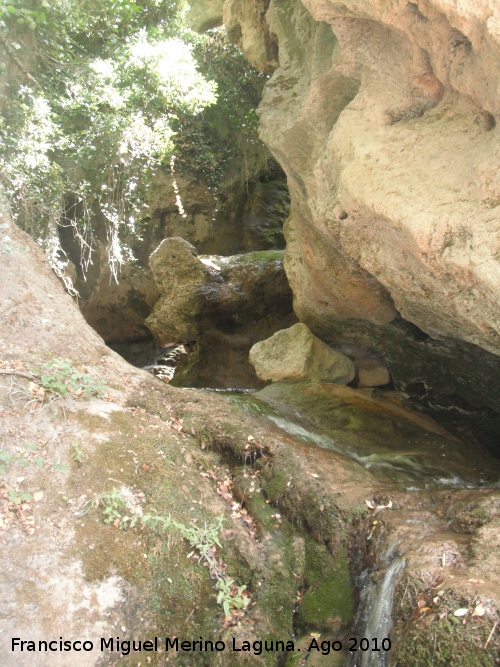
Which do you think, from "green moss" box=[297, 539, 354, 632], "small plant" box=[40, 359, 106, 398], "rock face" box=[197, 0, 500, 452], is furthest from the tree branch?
"green moss" box=[297, 539, 354, 632]

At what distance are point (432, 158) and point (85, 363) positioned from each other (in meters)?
4.20

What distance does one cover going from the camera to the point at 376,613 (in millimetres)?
3891

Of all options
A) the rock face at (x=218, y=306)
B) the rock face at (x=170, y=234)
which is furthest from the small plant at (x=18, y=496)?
the rock face at (x=170, y=234)

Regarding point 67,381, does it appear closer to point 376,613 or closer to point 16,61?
point 376,613

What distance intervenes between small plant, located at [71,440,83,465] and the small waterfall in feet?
8.44

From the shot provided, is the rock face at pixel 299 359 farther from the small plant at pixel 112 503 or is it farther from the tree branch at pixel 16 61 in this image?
the tree branch at pixel 16 61

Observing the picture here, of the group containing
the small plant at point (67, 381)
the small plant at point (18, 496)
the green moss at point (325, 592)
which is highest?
the small plant at point (67, 381)

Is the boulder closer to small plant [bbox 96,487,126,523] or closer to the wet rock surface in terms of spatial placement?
the wet rock surface

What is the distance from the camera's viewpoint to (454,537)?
4051 mm

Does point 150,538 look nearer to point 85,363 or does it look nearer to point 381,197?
point 85,363

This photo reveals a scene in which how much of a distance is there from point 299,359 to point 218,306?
2947mm

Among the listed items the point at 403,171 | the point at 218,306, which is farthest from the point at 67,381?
the point at 218,306

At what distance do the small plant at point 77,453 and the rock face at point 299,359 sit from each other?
448 centimetres

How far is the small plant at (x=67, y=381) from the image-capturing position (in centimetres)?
518
